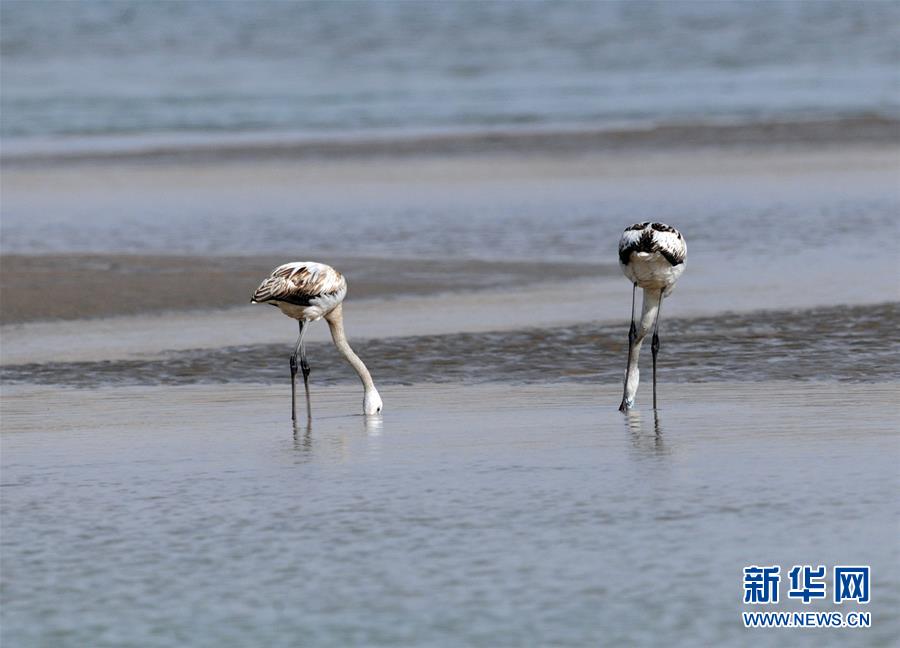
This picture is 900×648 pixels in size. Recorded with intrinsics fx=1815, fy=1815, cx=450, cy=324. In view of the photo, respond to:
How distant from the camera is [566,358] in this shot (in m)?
12.6

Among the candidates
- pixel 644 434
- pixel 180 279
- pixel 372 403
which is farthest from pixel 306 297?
pixel 180 279

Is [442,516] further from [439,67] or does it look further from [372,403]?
[439,67]

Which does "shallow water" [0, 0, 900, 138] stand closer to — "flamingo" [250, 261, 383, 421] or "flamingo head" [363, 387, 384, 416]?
"flamingo" [250, 261, 383, 421]

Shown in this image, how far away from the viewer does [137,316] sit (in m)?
15.4

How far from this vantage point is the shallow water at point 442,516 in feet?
21.0

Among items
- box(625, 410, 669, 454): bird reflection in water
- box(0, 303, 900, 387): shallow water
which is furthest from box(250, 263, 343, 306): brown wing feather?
box(625, 410, 669, 454): bird reflection in water

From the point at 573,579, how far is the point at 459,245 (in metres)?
12.7

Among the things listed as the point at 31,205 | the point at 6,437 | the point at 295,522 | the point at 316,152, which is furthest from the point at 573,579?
the point at 316,152

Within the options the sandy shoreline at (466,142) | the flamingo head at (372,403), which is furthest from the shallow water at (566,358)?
the sandy shoreline at (466,142)

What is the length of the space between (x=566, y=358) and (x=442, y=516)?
4.82 meters

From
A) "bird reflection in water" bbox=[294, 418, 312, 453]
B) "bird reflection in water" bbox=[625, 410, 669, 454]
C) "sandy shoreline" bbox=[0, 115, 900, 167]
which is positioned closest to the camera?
"bird reflection in water" bbox=[625, 410, 669, 454]

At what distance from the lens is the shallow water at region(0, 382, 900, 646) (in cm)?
641

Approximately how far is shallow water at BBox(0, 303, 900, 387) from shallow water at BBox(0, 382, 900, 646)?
81cm

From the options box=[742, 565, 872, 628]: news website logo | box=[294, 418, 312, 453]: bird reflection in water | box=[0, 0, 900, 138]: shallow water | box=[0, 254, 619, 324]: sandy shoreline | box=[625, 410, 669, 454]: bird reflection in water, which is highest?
box=[0, 0, 900, 138]: shallow water
